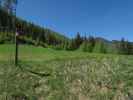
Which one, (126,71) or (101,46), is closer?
(126,71)

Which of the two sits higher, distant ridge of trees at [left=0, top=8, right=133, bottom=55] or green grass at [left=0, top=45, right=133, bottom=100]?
distant ridge of trees at [left=0, top=8, right=133, bottom=55]

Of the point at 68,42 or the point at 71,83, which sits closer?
the point at 71,83

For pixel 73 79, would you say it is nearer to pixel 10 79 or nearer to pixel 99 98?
pixel 99 98

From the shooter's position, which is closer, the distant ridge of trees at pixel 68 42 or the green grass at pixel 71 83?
the green grass at pixel 71 83

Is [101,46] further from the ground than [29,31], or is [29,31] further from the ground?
[29,31]

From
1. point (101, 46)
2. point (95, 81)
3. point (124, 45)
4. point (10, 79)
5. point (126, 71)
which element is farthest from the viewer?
point (124, 45)

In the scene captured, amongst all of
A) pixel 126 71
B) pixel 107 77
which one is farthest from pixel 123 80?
pixel 126 71

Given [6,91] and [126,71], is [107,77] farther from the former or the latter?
[6,91]

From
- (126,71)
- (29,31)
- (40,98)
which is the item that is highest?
(29,31)

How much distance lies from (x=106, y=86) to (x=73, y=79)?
3080 mm

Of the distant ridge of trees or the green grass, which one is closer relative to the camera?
the green grass

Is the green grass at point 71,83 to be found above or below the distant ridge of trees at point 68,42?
below

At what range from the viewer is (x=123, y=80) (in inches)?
743

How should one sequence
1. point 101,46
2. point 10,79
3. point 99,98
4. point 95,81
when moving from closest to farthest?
point 99,98 → point 95,81 → point 10,79 → point 101,46
